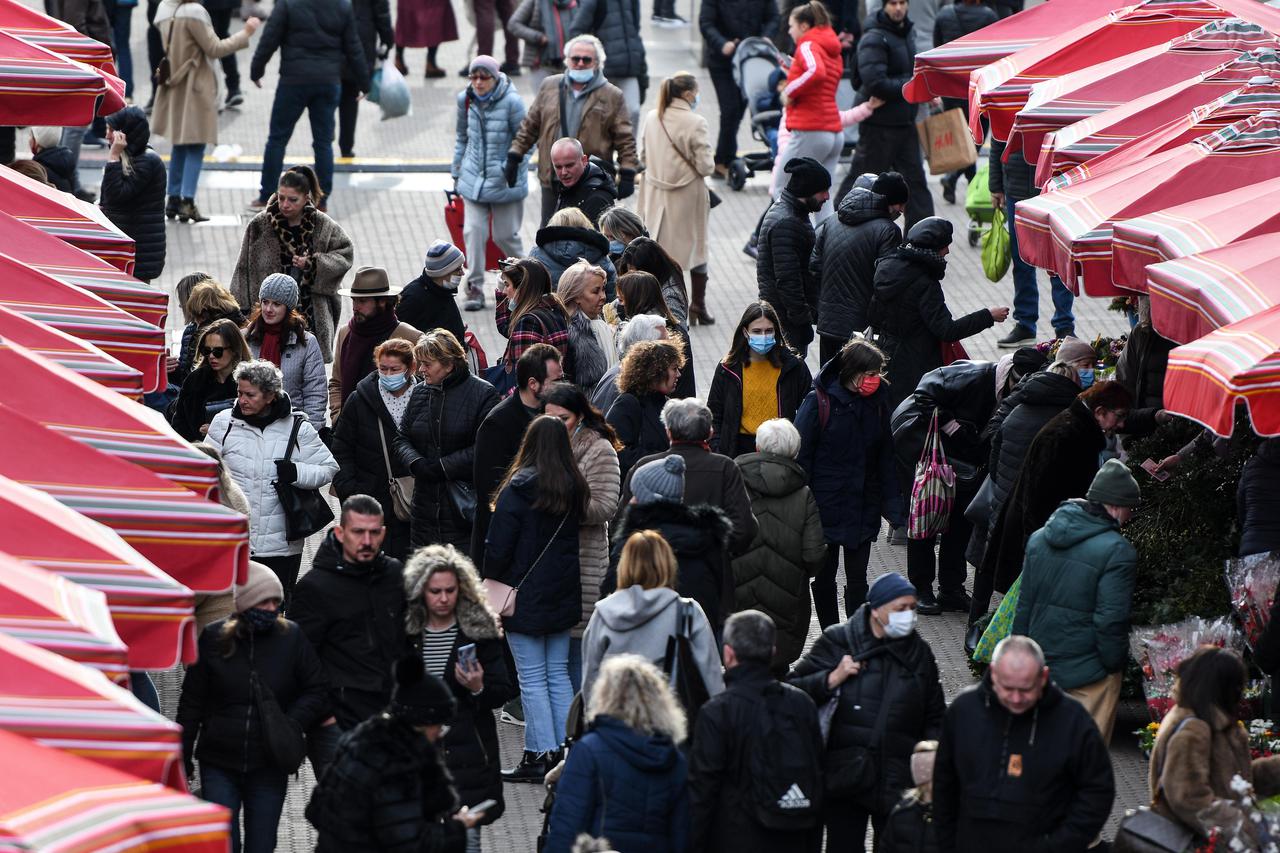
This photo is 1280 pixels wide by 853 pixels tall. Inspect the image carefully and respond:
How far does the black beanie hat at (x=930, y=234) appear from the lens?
39.4 ft

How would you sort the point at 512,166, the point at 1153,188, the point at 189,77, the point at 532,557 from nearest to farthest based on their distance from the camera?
the point at 532,557 < the point at 1153,188 < the point at 512,166 < the point at 189,77

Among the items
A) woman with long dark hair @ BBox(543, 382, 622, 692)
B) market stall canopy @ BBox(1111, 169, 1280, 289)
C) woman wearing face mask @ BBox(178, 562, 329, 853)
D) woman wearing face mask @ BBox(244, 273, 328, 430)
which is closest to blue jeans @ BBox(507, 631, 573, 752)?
woman with long dark hair @ BBox(543, 382, 622, 692)

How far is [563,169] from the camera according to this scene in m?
14.3

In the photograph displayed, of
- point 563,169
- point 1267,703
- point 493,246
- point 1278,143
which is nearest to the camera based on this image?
point 1267,703

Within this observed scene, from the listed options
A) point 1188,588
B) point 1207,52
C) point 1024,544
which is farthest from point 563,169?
point 1188,588

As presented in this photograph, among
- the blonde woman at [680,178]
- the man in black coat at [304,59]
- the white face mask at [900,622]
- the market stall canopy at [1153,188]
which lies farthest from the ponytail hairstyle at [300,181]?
the white face mask at [900,622]

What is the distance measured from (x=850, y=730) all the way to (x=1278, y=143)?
4.03 meters

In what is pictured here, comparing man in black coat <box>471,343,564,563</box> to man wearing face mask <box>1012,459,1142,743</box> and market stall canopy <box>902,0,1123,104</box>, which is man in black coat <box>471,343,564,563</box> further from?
market stall canopy <box>902,0,1123,104</box>

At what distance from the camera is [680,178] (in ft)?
53.0

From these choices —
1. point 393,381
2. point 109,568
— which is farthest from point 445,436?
point 109,568

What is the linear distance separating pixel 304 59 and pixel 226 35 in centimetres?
458

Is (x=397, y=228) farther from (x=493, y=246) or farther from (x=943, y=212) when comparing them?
(x=943, y=212)

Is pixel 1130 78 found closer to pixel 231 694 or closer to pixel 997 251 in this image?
pixel 997 251

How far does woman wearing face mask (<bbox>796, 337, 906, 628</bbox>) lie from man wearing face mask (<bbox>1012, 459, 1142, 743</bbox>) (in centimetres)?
183
